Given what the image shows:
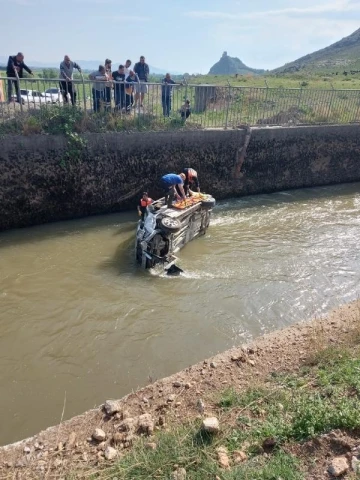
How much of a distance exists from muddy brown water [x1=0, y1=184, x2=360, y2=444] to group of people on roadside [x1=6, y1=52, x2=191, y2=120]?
3.77 m

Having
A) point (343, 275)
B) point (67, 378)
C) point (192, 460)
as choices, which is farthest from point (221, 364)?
point (343, 275)

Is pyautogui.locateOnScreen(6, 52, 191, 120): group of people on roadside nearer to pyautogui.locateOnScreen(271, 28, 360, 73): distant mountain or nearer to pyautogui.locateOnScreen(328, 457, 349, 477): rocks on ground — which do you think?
pyautogui.locateOnScreen(328, 457, 349, 477): rocks on ground

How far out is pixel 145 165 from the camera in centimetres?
1316

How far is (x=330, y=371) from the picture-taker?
5.08 m

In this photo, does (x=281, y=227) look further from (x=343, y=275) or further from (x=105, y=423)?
(x=105, y=423)

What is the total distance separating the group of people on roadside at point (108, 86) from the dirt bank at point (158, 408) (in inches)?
363

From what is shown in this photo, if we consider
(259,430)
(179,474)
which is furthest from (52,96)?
(179,474)

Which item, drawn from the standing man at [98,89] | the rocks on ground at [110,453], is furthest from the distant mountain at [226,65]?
the rocks on ground at [110,453]

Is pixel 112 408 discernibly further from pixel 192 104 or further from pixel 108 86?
pixel 192 104

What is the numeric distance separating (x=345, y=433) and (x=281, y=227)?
9.45m

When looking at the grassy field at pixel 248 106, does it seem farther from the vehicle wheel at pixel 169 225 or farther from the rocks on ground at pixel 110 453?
the rocks on ground at pixel 110 453

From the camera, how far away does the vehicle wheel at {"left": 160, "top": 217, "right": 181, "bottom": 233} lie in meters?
9.24

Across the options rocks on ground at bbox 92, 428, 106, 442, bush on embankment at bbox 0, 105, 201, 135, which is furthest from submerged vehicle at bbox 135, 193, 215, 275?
rocks on ground at bbox 92, 428, 106, 442

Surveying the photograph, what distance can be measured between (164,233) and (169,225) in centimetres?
24
